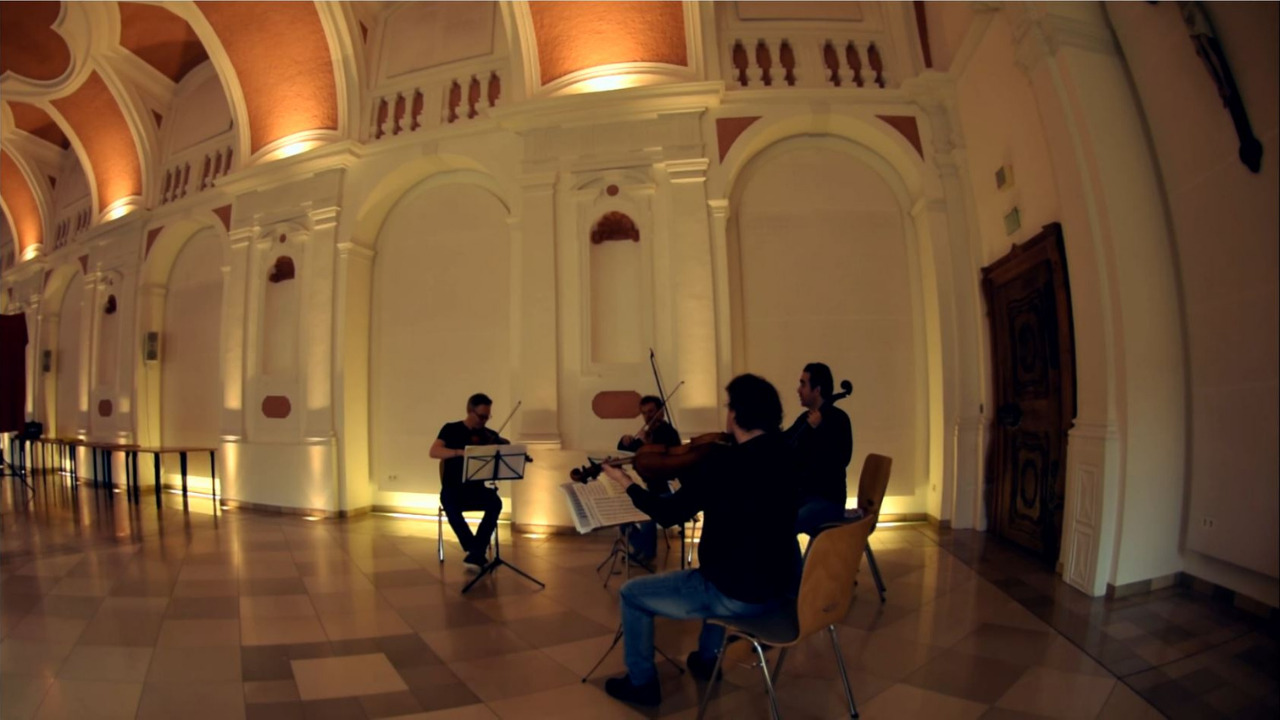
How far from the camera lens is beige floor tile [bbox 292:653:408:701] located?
2.80m

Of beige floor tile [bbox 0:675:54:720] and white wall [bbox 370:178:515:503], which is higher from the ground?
white wall [bbox 370:178:515:503]

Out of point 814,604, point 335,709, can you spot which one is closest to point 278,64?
point 335,709

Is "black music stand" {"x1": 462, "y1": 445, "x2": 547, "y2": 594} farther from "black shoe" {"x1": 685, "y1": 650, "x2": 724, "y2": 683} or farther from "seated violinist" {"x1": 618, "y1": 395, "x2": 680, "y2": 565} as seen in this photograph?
"black shoe" {"x1": 685, "y1": 650, "x2": 724, "y2": 683}

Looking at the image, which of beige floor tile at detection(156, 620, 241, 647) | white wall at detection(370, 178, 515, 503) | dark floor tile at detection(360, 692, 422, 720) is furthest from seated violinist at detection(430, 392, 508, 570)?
dark floor tile at detection(360, 692, 422, 720)

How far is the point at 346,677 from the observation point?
116 inches

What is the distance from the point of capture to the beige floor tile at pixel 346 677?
9.18ft

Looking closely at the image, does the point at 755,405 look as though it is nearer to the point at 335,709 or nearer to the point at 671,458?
the point at 671,458

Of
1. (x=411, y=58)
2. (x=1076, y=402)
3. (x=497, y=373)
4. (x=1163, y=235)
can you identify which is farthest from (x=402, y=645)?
(x=411, y=58)

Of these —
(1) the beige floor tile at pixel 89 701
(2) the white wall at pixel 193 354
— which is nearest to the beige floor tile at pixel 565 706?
(1) the beige floor tile at pixel 89 701

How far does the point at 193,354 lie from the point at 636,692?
1012cm

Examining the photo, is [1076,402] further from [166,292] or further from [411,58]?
[166,292]

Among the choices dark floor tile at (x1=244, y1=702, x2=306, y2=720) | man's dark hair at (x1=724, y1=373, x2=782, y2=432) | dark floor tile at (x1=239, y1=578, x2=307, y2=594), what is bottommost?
dark floor tile at (x1=239, y1=578, x2=307, y2=594)

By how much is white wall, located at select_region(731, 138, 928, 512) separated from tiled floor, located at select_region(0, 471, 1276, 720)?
4.94ft

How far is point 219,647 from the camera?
10.9 feet
